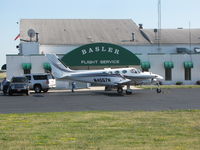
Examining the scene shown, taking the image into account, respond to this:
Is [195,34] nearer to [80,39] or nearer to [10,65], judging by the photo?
[80,39]

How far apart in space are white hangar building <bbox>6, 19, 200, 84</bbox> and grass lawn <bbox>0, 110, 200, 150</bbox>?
30.6 m

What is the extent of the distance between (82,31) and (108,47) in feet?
80.4

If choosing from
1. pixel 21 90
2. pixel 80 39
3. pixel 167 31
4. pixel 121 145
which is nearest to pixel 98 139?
pixel 121 145

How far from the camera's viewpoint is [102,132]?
464 inches

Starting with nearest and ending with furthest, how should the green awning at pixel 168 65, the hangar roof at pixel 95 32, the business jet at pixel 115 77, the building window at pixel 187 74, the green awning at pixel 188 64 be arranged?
the business jet at pixel 115 77 < the green awning at pixel 168 65 < the green awning at pixel 188 64 < the building window at pixel 187 74 < the hangar roof at pixel 95 32

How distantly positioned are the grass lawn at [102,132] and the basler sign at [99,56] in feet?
97.8

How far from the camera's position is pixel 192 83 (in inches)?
2053

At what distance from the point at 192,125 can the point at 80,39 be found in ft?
182

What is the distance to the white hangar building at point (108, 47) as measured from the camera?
46.2 metres

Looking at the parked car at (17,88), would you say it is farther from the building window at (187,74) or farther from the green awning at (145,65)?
the building window at (187,74)

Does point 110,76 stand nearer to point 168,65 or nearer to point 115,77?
point 115,77

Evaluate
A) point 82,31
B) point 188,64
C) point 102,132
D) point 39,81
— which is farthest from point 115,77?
point 82,31

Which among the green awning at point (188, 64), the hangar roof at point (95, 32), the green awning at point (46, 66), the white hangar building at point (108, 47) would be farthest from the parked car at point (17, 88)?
the hangar roof at point (95, 32)

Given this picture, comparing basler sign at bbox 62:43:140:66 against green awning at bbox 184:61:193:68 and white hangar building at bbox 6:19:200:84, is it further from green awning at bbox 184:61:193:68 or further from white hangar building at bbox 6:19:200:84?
green awning at bbox 184:61:193:68
